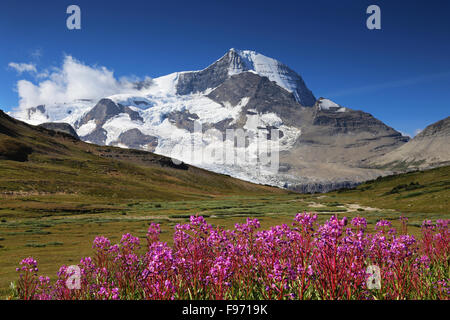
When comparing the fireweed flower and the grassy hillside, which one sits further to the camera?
the grassy hillside

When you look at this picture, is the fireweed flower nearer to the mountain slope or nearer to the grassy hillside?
the grassy hillside

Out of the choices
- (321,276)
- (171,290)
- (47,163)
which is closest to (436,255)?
(321,276)

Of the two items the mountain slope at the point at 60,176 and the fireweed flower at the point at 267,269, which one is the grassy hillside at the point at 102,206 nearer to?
the mountain slope at the point at 60,176

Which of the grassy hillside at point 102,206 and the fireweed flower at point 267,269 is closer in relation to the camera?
the fireweed flower at point 267,269

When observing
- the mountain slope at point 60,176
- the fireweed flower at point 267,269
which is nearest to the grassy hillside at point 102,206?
the mountain slope at point 60,176

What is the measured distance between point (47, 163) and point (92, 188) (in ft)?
204

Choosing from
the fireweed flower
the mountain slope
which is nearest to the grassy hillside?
the mountain slope

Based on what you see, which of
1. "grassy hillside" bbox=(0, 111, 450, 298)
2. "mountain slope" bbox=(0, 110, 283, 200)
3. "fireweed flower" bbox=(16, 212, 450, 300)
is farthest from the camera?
"mountain slope" bbox=(0, 110, 283, 200)

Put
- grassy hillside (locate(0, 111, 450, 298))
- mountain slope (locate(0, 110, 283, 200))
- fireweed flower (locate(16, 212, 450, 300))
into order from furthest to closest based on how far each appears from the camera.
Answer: mountain slope (locate(0, 110, 283, 200)) → grassy hillside (locate(0, 111, 450, 298)) → fireweed flower (locate(16, 212, 450, 300))

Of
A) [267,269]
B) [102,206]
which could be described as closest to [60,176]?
[102,206]

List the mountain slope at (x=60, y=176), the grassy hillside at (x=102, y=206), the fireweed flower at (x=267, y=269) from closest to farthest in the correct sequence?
the fireweed flower at (x=267, y=269) → the grassy hillside at (x=102, y=206) → the mountain slope at (x=60, y=176)

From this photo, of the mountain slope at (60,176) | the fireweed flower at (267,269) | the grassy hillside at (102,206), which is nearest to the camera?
the fireweed flower at (267,269)

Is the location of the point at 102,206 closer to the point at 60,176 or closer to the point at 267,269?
the point at 60,176
